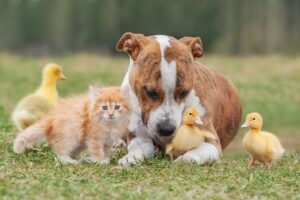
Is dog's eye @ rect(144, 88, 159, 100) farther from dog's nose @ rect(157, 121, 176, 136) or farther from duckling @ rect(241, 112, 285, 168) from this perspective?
duckling @ rect(241, 112, 285, 168)

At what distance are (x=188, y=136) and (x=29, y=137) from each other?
56.7 inches

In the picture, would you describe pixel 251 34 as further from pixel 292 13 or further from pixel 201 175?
pixel 201 175

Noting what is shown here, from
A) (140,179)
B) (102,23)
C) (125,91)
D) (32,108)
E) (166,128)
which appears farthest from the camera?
(102,23)

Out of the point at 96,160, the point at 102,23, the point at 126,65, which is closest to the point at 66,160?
the point at 96,160

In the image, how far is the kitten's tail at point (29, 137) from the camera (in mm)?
6781

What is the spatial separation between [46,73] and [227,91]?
215 centimetres

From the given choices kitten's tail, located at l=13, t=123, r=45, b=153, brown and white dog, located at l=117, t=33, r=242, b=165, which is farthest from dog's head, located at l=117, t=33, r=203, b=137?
kitten's tail, located at l=13, t=123, r=45, b=153

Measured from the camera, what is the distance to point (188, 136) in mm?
6637

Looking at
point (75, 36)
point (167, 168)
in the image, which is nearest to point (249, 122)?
point (167, 168)

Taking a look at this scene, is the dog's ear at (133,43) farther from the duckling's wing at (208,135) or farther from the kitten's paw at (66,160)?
the kitten's paw at (66,160)

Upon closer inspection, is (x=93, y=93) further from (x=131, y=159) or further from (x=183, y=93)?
(x=183, y=93)

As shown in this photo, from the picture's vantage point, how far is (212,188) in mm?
5465

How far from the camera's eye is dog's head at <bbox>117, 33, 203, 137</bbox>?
640cm

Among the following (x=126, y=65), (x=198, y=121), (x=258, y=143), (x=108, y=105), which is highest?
(x=108, y=105)
